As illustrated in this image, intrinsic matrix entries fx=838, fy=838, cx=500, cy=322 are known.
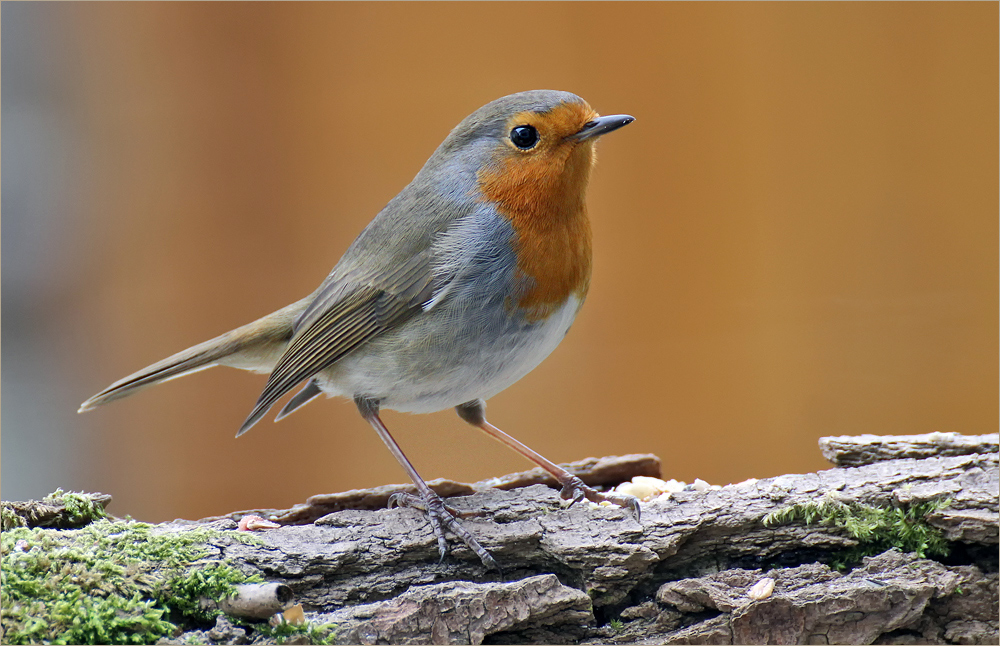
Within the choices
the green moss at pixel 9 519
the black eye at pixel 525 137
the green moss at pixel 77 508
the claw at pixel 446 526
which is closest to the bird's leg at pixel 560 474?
the claw at pixel 446 526

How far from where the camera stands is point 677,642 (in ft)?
5.99

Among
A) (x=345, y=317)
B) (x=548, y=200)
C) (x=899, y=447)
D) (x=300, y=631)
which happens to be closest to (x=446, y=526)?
(x=300, y=631)

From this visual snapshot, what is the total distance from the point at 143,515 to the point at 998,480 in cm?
383

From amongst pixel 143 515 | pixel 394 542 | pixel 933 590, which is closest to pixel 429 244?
pixel 394 542

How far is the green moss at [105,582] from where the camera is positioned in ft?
5.26

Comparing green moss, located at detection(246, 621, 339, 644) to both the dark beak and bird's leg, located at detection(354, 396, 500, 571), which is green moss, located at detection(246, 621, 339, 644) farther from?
the dark beak

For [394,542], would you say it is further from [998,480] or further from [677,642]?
[998,480]

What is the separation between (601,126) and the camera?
2240mm

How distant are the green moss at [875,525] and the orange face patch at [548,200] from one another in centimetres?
80

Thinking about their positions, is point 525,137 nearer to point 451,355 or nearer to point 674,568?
point 451,355

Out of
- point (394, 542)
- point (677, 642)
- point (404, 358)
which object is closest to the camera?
point (677, 642)

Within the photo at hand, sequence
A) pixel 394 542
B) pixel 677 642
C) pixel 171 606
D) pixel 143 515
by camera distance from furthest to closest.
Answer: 1. pixel 143 515
2. pixel 394 542
3. pixel 677 642
4. pixel 171 606

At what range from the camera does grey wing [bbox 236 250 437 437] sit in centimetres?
230

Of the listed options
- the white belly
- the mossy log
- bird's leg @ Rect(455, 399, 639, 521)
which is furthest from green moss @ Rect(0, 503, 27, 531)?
bird's leg @ Rect(455, 399, 639, 521)
